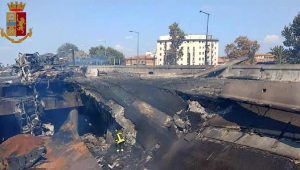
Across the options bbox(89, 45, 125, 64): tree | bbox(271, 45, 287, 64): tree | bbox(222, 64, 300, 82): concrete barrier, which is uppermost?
bbox(89, 45, 125, 64): tree

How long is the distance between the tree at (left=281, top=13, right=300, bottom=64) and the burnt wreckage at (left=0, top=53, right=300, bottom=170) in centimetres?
2486

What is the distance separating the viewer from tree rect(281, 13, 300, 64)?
35.8 m

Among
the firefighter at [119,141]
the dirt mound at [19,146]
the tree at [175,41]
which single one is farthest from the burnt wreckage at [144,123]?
the tree at [175,41]

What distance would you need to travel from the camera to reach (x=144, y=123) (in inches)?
480

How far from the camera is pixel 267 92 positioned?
10312 mm

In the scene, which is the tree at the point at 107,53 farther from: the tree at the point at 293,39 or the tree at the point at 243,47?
the tree at the point at 293,39

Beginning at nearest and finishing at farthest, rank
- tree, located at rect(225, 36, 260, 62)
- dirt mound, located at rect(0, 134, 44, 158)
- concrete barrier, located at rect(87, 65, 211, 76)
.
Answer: dirt mound, located at rect(0, 134, 44, 158)
concrete barrier, located at rect(87, 65, 211, 76)
tree, located at rect(225, 36, 260, 62)

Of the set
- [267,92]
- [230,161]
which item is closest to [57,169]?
[230,161]

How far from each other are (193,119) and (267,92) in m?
3.17

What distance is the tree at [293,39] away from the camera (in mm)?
35844

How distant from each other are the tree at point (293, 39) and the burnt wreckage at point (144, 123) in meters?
24.9

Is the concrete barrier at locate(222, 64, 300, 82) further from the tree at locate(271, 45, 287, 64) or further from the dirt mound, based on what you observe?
the dirt mound

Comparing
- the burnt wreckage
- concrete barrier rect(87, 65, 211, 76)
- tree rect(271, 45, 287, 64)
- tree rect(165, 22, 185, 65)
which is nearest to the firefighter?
the burnt wreckage

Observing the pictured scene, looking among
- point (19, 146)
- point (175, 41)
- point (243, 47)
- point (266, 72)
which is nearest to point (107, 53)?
point (175, 41)
